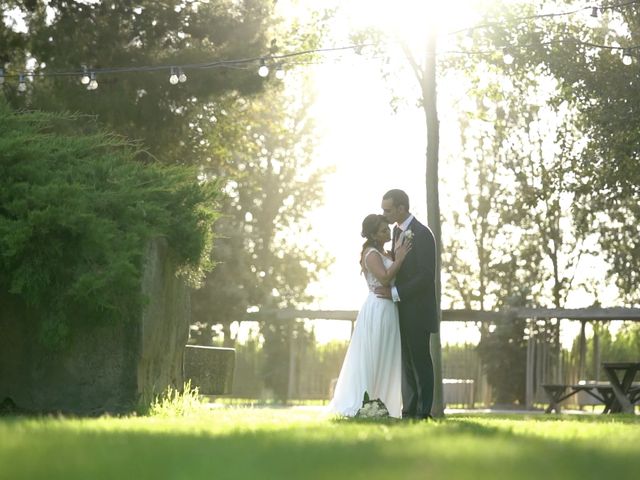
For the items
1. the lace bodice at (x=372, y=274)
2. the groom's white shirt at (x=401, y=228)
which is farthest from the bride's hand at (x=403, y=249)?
the lace bodice at (x=372, y=274)

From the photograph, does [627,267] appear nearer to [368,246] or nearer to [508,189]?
[508,189]

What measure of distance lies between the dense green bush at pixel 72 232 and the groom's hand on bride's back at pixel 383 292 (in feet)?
5.65

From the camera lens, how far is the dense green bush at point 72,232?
10.7m

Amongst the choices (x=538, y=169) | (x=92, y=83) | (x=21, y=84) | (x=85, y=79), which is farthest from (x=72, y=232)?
(x=538, y=169)

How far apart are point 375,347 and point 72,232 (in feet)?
10.1

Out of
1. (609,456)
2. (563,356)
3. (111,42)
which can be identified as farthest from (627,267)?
(609,456)

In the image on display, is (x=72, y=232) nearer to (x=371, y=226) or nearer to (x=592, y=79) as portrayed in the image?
(x=371, y=226)

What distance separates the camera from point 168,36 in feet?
84.6

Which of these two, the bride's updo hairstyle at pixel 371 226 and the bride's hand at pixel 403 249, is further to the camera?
the bride's updo hairstyle at pixel 371 226

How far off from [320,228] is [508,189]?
8.97 metres

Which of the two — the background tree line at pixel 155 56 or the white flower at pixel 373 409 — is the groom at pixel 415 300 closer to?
the white flower at pixel 373 409

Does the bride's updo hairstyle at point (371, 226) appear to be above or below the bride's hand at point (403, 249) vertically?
above

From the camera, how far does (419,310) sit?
11.5 m

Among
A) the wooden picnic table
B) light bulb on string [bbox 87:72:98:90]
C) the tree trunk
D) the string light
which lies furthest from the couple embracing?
light bulb on string [bbox 87:72:98:90]
